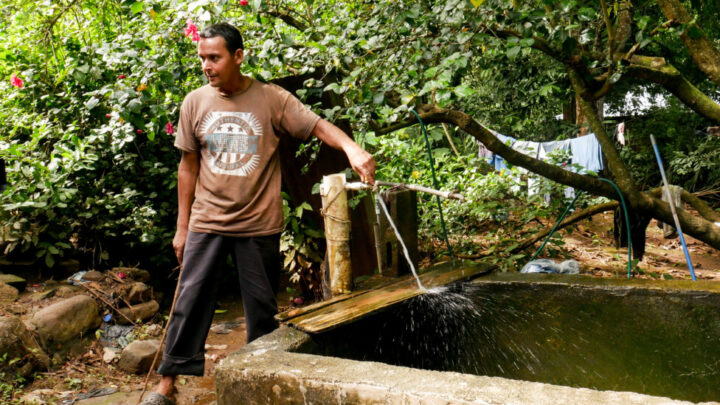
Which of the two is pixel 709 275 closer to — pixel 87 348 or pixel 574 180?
pixel 574 180

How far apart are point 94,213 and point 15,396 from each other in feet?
5.98

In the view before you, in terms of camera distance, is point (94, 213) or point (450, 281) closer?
point (450, 281)

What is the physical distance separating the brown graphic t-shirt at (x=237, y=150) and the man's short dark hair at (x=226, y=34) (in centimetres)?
21

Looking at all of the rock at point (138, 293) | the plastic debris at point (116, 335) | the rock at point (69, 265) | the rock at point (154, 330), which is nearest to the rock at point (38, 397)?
the plastic debris at point (116, 335)

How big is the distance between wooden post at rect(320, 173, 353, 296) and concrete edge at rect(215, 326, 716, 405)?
65 cm

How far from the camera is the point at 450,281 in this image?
3.02 meters

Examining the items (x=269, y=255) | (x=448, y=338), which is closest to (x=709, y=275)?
(x=448, y=338)

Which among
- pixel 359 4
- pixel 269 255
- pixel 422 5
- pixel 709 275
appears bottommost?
pixel 709 275

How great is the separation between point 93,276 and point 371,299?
9.62 ft

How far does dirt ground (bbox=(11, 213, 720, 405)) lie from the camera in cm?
336

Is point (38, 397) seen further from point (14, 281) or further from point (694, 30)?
point (694, 30)

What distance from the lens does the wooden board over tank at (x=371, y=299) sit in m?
2.43

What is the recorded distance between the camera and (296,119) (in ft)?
8.58

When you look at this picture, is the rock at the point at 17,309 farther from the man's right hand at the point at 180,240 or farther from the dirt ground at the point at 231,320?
the man's right hand at the point at 180,240
